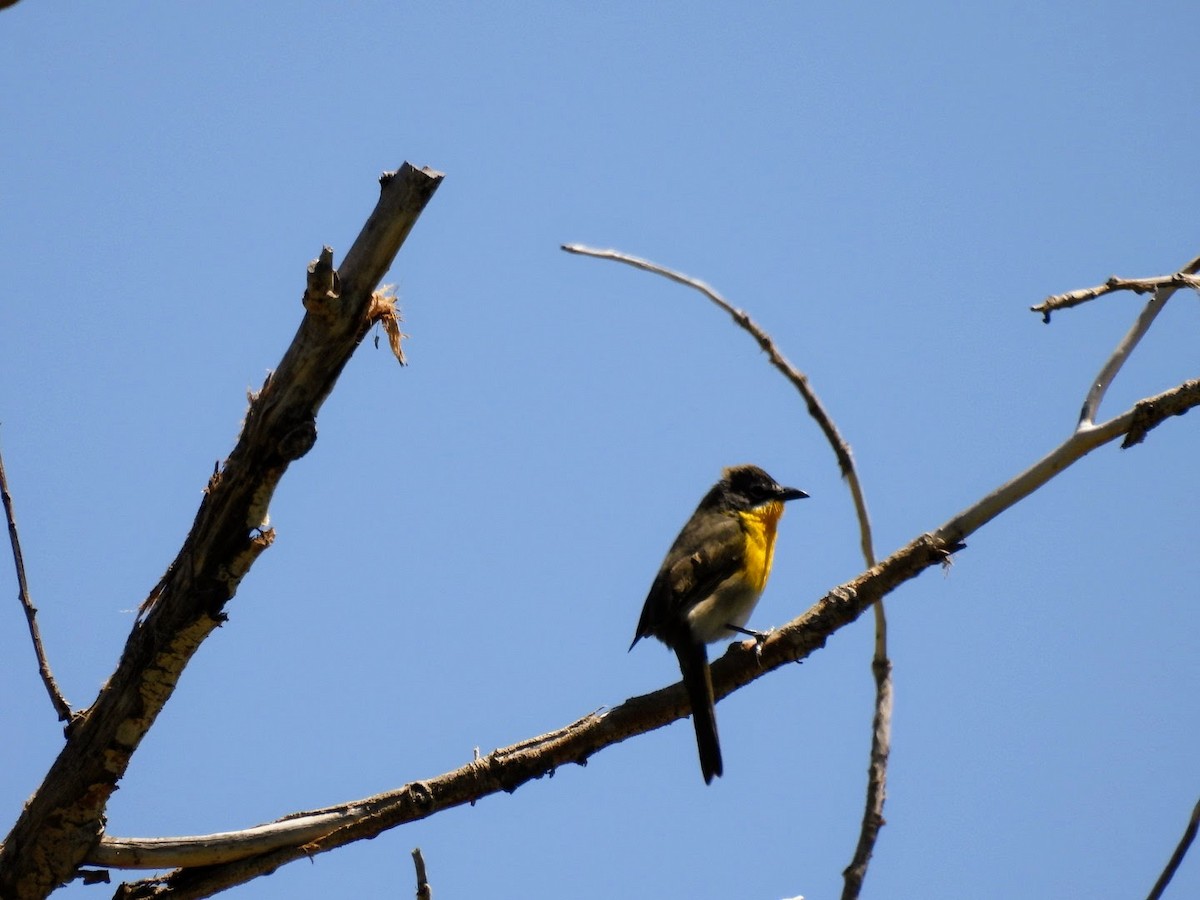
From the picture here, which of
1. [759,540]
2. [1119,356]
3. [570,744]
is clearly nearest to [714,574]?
[759,540]

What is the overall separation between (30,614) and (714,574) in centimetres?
415

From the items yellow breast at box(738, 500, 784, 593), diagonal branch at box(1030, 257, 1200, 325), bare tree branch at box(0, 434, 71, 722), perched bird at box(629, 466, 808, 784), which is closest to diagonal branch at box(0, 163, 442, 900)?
bare tree branch at box(0, 434, 71, 722)

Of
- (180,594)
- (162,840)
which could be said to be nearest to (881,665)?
(180,594)

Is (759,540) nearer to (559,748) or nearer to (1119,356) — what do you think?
(559,748)

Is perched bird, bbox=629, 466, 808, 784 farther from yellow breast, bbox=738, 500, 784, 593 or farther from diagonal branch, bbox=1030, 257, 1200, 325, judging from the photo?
diagonal branch, bbox=1030, 257, 1200, 325

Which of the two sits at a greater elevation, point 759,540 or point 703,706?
point 759,540

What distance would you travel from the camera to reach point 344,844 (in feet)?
15.6

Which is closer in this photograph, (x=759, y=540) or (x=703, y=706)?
(x=703, y=706)

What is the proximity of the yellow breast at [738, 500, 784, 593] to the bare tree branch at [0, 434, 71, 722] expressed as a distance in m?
4.29

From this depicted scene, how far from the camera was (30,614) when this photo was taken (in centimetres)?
443

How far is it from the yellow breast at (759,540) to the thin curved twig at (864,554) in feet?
11.0

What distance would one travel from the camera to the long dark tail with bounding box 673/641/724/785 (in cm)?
582

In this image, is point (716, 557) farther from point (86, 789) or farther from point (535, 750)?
point (86, 789)

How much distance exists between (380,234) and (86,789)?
2086 millimetres
